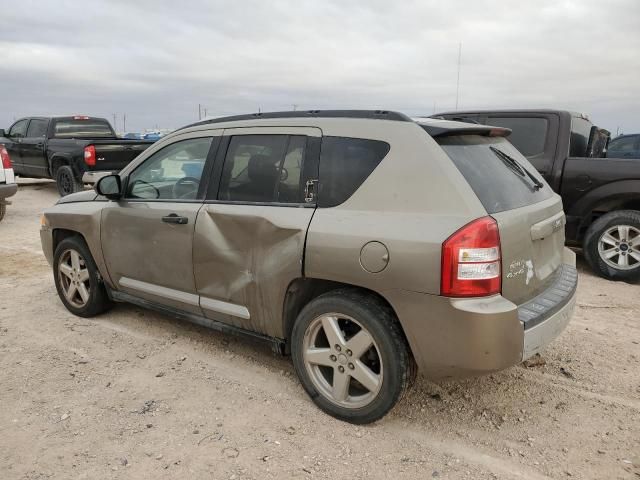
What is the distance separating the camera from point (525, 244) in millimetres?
2830

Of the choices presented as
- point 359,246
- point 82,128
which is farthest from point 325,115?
point 82,128

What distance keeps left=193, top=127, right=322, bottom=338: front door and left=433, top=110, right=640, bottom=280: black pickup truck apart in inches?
147

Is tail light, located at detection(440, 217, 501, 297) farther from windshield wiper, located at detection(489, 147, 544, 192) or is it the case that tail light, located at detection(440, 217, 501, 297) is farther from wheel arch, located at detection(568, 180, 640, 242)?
wheel arch, located at detection(568, 180, 640, 242)

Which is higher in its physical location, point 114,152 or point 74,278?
point 114,152

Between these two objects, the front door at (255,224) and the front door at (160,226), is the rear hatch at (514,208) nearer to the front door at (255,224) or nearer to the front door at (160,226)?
the front door at (255,224)

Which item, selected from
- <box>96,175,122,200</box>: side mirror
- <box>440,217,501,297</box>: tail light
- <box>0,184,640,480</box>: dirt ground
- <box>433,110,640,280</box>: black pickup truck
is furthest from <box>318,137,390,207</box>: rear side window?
<box>433,110,640,280</box>: black pickup truck

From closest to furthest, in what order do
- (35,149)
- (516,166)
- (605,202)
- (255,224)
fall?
(255,224)
(516,166)
(605,202)
(35,149)

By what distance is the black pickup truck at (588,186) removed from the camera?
5.84 meters

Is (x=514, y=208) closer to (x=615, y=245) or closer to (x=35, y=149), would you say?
(x=615, y=245)

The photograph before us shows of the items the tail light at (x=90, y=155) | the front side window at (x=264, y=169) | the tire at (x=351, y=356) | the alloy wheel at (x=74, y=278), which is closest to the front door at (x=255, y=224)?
the front side window at (x=264, y=169)

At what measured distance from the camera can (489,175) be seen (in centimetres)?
294

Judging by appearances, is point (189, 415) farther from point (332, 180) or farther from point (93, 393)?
point (332, 180)

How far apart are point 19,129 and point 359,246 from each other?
534 inches

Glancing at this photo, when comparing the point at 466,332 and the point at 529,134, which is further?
the point at 529,134
